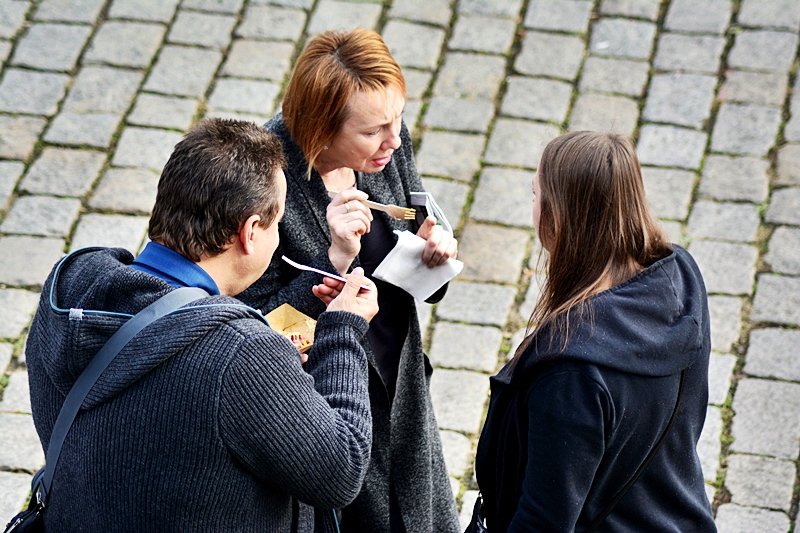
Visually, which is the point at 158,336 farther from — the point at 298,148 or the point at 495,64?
the point at 495,64

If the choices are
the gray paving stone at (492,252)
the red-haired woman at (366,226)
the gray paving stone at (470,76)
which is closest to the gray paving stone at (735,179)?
the gray paving stone at (492,252)

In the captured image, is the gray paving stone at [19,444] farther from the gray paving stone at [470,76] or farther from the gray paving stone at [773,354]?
the gray paving stone at [773,354]

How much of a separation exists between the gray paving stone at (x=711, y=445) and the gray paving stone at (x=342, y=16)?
302 cm

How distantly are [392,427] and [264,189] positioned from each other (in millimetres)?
1227

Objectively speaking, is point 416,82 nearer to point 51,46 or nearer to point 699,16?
point 699,16

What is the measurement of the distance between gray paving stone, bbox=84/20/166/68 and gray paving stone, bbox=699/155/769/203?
309cm

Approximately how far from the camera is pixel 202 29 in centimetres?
607

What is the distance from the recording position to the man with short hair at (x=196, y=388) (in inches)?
A: 79.4

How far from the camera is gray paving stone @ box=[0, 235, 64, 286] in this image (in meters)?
4.79

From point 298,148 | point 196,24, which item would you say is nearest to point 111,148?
point 196,24

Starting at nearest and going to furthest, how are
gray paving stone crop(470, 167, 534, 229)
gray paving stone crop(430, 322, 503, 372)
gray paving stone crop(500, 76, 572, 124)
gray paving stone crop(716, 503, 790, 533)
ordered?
gray paving stone crop(716, 503, 790, 533), gray paving stone crop(430, 322, 503, 372), gray paving stone crop(470, 167, 534, 229), gray paving stone crop(500, 76, 572, 124)

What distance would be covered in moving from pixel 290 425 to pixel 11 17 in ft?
16.1

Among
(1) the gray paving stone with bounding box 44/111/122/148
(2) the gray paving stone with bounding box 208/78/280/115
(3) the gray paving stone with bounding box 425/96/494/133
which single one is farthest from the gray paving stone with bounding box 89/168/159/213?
A: (3) the gray paving stone with bounding box 425/96/494/133

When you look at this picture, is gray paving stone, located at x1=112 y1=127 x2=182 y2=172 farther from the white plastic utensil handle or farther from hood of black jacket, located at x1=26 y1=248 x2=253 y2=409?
hood of black jacket, located at x1=26 y1=248 x2=253 y2=409
